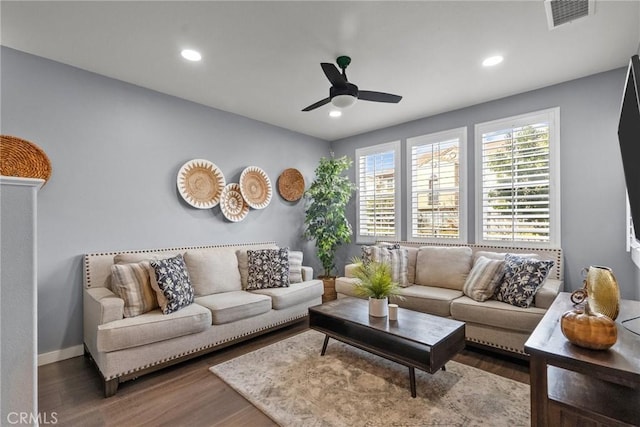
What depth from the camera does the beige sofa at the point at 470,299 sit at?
2611 mm

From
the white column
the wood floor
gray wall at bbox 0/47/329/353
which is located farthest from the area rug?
gray wall at bbox 0/47/329/353

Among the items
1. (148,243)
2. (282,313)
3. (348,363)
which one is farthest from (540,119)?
(148,243)

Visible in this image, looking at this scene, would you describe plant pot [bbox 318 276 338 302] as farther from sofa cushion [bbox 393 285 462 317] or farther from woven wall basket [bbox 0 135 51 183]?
woven wall basket [bbox 0 135 51 183]

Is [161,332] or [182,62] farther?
[182,62]

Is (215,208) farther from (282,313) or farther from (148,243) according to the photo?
(282,313)

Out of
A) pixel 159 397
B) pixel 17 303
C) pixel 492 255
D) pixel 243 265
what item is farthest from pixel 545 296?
pixel 17 303

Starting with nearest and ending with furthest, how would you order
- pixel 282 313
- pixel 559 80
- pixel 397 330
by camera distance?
pixel 397 330, pixel 559 80, pixel 282 313

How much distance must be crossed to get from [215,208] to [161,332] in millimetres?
1778

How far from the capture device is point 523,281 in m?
2.73

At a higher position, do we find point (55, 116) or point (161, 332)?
point (55, 116)

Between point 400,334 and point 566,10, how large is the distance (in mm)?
2467

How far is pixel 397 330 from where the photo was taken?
7.43ft

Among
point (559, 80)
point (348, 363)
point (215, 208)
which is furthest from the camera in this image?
point (215, 208)

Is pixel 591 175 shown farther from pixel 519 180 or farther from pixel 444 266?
pixel 444 266
